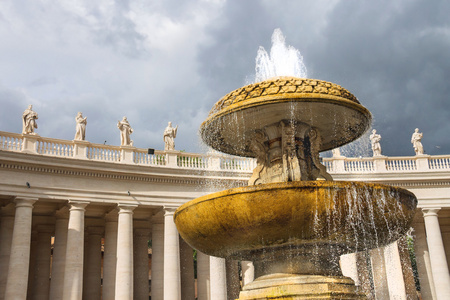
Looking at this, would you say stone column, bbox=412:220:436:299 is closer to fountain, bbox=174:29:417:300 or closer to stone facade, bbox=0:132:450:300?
stone facade, bbox=0:132:450:300

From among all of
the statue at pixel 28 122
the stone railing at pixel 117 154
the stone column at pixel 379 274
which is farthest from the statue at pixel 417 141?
the statue at pixel 28 122

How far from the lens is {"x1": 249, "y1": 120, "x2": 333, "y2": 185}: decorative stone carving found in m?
13.4

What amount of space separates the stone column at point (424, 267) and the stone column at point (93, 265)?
26.4 metres

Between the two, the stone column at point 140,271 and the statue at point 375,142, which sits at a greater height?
the statue at point 375,142

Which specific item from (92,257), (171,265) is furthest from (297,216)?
(92,257)

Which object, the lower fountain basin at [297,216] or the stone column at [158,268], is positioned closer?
the lower fountain basin at [297,216]

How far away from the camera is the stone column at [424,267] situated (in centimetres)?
3909

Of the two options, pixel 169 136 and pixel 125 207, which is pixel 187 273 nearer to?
pixel 125 207

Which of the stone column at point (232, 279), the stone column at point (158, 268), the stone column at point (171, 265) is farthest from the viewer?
the stone column at point (232, 279)

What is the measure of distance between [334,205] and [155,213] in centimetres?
2798

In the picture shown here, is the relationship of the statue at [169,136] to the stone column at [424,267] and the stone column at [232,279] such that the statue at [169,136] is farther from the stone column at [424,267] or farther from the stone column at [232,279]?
the stone column at [424,267]

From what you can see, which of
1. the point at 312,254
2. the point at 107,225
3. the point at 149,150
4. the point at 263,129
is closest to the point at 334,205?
the point at 312,254

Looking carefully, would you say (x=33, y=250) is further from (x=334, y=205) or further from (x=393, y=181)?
(x=334, y=205)

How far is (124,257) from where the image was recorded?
105 ft
